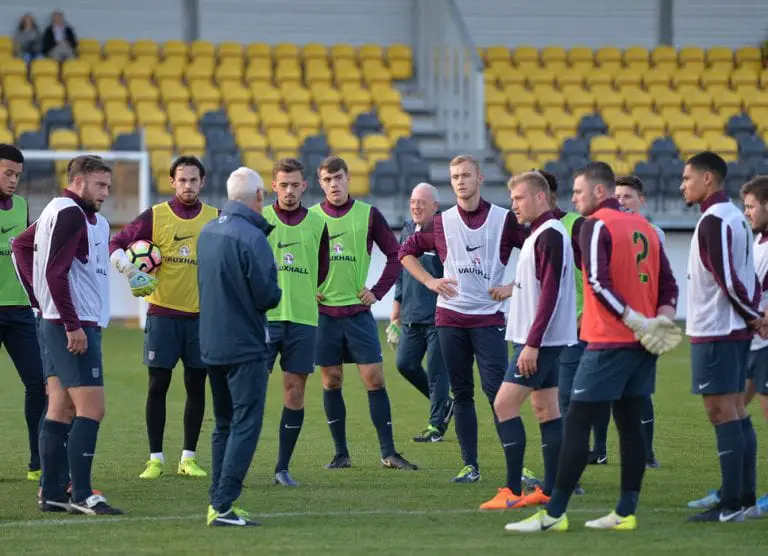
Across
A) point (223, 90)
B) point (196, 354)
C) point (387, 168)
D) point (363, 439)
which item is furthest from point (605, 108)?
point (196, 354)

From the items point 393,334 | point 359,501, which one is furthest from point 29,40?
point 359,501

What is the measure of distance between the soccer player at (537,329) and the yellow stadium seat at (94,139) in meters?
15.1

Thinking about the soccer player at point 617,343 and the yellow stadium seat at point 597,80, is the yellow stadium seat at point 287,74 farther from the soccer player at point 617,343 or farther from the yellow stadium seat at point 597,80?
the soccer player at point 617,343

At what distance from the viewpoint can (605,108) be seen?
25.0m

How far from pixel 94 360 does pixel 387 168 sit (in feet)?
47.3

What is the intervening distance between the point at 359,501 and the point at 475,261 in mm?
1690

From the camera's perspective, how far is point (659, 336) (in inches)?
253

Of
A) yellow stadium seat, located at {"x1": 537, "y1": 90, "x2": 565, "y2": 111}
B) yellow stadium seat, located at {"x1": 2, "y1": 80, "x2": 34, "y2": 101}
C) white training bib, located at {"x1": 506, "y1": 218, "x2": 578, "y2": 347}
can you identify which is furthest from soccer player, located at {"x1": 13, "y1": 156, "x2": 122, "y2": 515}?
yellow stadium seat, located at {"x1": 537, "y1": 90, "x2": 565, "y2": 111}

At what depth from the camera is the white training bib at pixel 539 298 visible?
7.09m

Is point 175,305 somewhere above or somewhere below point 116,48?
below

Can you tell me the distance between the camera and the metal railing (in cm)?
2284

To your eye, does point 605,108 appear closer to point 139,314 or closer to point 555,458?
point 139,314

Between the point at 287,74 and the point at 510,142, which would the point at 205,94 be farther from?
the point at 510,142

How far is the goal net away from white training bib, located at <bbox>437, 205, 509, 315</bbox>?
1139 centimetres
